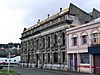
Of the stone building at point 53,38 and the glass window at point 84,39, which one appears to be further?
the stone building at point 53,38

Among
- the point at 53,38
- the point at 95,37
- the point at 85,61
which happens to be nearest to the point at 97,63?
the point at 85,61

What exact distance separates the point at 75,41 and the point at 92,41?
630cm

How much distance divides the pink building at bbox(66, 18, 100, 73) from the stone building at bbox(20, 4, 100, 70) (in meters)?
2.43

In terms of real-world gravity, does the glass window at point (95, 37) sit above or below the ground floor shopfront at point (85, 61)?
above

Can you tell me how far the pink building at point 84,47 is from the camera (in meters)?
39.7

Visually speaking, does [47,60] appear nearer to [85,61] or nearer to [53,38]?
[53,38]

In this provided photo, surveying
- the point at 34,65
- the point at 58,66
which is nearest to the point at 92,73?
the point at 58,66

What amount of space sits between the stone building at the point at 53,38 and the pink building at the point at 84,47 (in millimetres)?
2430

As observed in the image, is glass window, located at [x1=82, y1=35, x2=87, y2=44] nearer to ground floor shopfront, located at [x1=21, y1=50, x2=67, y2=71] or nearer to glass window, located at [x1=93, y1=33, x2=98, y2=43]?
glass window, located at [x1=93, y1=33, x2=98, y2=43]

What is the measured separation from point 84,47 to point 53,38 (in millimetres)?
13692

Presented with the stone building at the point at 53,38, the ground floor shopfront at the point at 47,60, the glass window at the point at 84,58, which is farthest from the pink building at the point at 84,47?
the ground floor shopfront at the point at 47,60

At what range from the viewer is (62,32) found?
168ft

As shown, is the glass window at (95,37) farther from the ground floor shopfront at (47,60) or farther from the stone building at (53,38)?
the ground floor shopfront at (47,60)

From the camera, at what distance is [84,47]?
4272 cm
